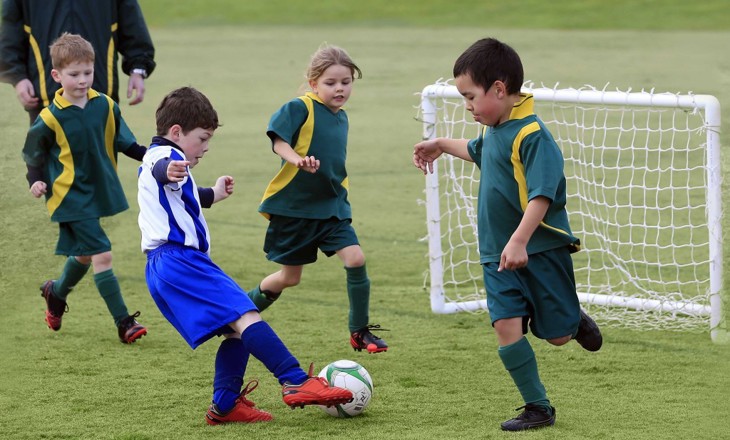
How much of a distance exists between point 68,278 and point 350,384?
6.42 feet

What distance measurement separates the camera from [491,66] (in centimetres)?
389

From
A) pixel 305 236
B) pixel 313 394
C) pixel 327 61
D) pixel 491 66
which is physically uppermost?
pixel 327 61

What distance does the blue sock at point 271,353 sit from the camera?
154 inches

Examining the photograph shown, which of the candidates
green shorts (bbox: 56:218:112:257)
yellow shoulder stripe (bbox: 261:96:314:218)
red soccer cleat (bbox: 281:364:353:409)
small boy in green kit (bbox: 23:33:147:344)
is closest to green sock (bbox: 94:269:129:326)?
small boy in green kit (bbox: 23:33:147:344)

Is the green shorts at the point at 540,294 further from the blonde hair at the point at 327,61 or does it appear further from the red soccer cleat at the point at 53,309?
the red soccer cleat at the point at 53,309

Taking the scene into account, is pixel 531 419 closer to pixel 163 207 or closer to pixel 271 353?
pixel 271 353

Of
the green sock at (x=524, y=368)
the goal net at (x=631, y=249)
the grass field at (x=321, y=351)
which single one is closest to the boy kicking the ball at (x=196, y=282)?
the grass field at (x=321, y=351)

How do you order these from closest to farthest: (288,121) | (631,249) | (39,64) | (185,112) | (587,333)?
(185,112) → (587,333) → (288,121) → (39,64) → (631,249)

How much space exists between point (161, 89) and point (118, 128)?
10.5 m

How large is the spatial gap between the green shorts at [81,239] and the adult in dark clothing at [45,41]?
35.6 inches

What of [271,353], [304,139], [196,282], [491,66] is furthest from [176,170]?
[304,139]

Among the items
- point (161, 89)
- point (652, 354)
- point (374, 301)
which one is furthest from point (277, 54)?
point (652, 354)

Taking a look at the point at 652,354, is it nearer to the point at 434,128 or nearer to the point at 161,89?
the point at 434,128

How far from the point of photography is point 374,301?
242 inches
